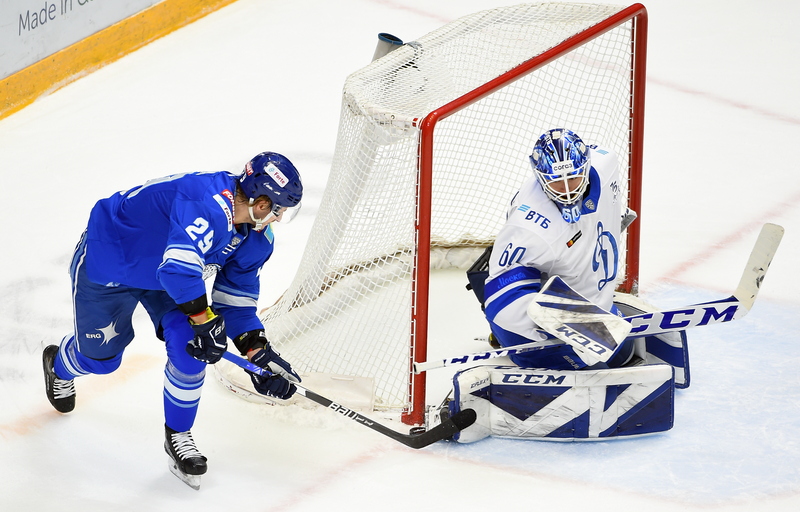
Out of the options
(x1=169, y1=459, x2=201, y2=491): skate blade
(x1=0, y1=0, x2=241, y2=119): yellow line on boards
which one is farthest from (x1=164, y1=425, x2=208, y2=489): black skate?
(x1=0, y1=0, x2=241, y2=119): yellow line on boards

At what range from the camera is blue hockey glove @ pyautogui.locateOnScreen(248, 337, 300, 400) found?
315 cm

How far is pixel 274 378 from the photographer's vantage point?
3.16 meters

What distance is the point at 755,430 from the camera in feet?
11.3

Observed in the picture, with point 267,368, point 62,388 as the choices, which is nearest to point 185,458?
point 267,368

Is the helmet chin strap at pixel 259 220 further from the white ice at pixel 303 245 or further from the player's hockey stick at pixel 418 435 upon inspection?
the white ice at pixel 303 245

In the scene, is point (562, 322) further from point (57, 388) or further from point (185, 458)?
point (57, 388)

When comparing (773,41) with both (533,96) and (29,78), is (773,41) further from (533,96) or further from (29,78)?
(29,78)

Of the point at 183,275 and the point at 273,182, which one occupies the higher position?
the point at 273,182

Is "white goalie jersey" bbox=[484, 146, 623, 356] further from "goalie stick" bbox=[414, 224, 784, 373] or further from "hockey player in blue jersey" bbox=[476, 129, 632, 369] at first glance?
"goalie stick" bbox=[414, 224, 784, 373]

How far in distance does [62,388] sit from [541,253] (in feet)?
5.38

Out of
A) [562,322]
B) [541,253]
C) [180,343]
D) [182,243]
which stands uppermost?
[182,243]

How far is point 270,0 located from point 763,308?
4.07 meters

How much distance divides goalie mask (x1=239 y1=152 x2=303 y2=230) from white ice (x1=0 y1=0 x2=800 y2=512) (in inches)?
36.2

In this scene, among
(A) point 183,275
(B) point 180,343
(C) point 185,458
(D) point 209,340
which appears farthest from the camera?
(C) point 185,458
